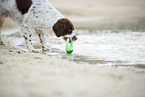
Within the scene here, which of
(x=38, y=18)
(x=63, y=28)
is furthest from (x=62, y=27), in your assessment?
(x=38, y=18)

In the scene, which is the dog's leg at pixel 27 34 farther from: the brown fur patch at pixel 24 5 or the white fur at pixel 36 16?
the brown fur patch at pixel 24 5

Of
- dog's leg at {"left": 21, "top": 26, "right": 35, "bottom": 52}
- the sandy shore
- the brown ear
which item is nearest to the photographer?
the sandy shore

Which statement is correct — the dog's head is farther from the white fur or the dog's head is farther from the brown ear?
the white fur

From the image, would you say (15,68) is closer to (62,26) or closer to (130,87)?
(130,87)

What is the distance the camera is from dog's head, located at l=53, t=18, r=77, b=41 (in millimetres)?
4383

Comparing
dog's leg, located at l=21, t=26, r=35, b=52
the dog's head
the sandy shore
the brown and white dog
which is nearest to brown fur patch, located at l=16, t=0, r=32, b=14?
the brown and white dog

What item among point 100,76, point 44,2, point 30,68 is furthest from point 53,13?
point 100,76

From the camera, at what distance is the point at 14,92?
1.82 metres

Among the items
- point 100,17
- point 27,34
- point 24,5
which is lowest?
point 27,34

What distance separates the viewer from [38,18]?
182 inches

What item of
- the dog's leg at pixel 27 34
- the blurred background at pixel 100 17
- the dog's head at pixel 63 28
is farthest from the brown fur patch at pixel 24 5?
the blurred background at pixel 100 17

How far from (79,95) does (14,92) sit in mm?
679

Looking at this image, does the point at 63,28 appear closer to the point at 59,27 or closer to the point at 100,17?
the point at 59,27

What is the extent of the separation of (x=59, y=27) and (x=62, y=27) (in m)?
0.08
